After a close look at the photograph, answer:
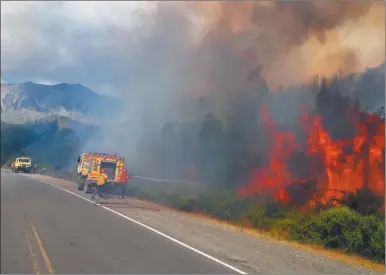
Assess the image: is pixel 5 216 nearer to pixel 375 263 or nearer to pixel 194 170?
pixel 375 263

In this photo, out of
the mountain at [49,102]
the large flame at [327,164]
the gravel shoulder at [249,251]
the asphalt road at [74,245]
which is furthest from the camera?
the large flame at [327,164]

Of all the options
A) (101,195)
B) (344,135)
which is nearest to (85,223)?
(101,195)

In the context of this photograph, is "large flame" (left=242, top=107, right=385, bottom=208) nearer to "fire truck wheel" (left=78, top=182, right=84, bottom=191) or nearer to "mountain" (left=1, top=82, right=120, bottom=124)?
"fire truck wheel" (left=78, top=182, right=84, bottom=191)

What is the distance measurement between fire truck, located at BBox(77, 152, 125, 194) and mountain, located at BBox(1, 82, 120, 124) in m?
2.08

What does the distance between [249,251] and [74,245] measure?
11.2 feet

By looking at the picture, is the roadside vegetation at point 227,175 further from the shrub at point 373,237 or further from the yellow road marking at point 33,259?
the yellow road marking at point 33,259

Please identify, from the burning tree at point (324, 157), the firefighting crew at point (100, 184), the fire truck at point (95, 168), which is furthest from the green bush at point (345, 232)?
the firefighting crew at point (100, 184)

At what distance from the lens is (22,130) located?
309 inches

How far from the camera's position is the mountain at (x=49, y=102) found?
297 inches

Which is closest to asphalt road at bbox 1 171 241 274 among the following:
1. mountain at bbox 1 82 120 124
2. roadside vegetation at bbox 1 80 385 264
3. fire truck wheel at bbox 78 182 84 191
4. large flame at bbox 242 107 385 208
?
roadside vegetation at bbox 1 80 385 264

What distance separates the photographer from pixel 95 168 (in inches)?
561

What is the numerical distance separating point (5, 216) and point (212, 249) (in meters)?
3.94

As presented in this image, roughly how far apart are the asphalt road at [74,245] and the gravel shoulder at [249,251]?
0.58 metres

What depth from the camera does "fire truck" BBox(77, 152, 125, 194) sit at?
42.5ft
